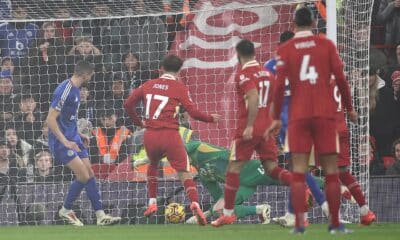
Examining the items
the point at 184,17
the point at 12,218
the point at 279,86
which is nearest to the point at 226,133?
the point at 184,17

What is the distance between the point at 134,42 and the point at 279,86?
747cm

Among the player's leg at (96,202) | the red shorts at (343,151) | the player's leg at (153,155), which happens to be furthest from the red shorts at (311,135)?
the player's leg at (96,202)

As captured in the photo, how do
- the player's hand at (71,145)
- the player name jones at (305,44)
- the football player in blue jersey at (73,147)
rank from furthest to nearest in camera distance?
the football player in blue jersey at (73,147), the player's hand at (71,145), the player name jones at (305,44)

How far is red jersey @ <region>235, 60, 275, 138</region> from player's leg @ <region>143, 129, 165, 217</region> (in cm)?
167

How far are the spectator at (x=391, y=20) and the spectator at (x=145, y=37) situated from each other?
341cm

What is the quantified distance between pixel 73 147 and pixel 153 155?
1.29 metres

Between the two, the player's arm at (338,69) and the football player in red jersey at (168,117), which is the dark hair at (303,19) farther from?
the football player in red jersey at (168,117)

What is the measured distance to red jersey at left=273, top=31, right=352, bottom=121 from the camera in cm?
973

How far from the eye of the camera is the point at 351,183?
12.2m

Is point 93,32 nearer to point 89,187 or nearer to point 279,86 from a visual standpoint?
point 89,187

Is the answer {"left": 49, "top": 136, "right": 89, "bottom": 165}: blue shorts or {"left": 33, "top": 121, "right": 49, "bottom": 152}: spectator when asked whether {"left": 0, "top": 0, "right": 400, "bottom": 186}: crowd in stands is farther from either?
{"left": 49, "top": 136, "right": 89, "bottom": 165}: blue shorts

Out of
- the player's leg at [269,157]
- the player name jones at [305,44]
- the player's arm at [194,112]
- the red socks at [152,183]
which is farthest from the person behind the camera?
the red socks at [152,183]

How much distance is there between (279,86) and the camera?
9961 millimetres

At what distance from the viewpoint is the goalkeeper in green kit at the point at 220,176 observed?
13875 mm
